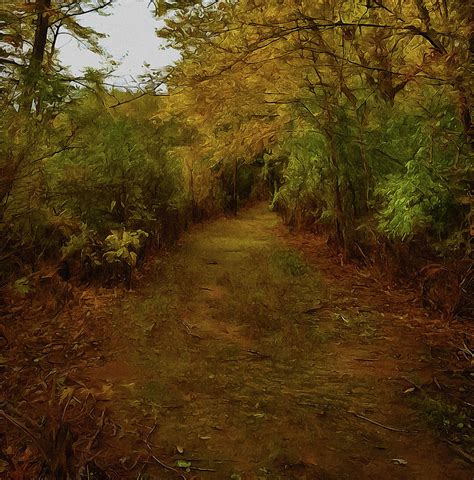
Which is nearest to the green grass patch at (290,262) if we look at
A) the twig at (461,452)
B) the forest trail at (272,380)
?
the forest trail at (272,380)

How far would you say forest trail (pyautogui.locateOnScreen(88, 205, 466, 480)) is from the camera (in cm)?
321

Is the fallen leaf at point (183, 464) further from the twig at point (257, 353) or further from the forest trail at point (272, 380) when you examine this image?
the twig at point (257, 353)

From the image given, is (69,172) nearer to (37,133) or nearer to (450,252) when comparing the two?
(37,133)

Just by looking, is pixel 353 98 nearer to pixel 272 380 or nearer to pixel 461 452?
Answer: pixel 272 380

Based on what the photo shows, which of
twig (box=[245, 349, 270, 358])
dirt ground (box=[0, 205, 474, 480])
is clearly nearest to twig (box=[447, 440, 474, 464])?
dirt ground (box=[0, 205, 474, 480])

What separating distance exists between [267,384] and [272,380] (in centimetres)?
11

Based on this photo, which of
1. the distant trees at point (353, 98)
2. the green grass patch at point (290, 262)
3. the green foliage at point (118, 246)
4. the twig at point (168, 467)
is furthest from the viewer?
the green grass patch at point (290, 262)

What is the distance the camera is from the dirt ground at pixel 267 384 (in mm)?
3205

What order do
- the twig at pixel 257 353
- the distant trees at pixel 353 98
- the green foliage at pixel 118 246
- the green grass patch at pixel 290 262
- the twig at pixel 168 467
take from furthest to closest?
the green grass patch at pixel 290 262 < the green foliage at pixel 118 246 < the twig at pixel 257 353 < the distant trees at pixel 353 98 < the twig at pixel 168 467

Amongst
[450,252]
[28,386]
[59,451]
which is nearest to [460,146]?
[450,252]

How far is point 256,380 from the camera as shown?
447cm

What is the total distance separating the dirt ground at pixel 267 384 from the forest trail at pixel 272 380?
1 centimetres

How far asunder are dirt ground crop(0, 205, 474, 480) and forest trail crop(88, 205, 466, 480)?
1cm

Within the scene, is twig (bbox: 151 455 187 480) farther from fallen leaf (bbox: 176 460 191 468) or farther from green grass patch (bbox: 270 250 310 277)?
green grass patch (bbox: 270 250 310 277)
